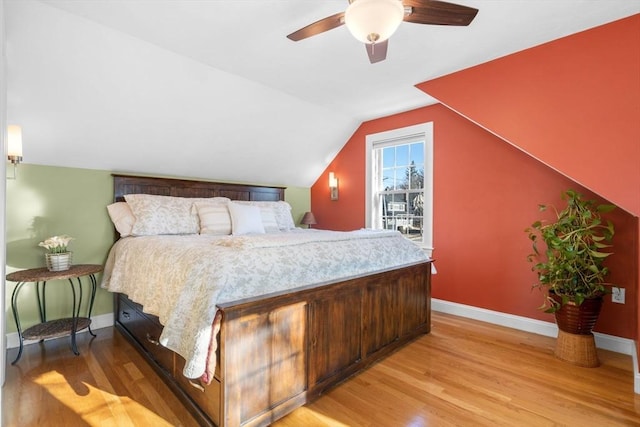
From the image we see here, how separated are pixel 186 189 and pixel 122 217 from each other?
78cm

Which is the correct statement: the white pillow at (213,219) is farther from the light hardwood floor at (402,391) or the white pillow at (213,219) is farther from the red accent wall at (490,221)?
the red accent wall at (490,221)

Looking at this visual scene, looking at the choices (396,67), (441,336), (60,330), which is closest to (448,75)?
(396,67)

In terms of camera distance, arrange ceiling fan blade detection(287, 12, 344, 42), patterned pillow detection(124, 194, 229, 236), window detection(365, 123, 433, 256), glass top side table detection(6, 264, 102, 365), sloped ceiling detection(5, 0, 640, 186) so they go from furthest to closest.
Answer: window detection(365, 123, 433, 256) < patterned pillow detection(124, 194, 229, 236) < glass top side table detection(6, 264, 102, 365) < sloped ceiling detection(5, 0, 640, 186) < ceiling fan blade detection(287, 12, 344, 42)

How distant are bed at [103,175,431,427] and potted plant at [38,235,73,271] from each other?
1.53 feet

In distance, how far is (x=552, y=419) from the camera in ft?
5.66

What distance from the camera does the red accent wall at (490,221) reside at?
258 cm

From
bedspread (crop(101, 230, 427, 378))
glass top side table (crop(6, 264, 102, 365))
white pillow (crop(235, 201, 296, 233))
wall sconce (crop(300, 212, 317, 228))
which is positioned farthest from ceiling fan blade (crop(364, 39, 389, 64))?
wall sconce (crop(300, 212, 317, 228))

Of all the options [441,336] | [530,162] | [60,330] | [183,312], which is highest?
[530,162]

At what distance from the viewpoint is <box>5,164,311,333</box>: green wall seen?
8.46 feet

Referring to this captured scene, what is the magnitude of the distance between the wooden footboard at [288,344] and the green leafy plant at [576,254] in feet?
3.83

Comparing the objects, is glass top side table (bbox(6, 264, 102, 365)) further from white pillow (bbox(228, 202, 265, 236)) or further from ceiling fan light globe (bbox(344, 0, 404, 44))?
ceiling fan light globe (bbox(344, 0, 404, 44))

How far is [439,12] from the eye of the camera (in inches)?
61.2

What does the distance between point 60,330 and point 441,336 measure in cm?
324

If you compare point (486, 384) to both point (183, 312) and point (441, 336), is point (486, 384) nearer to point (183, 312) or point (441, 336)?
point (441, 336)
